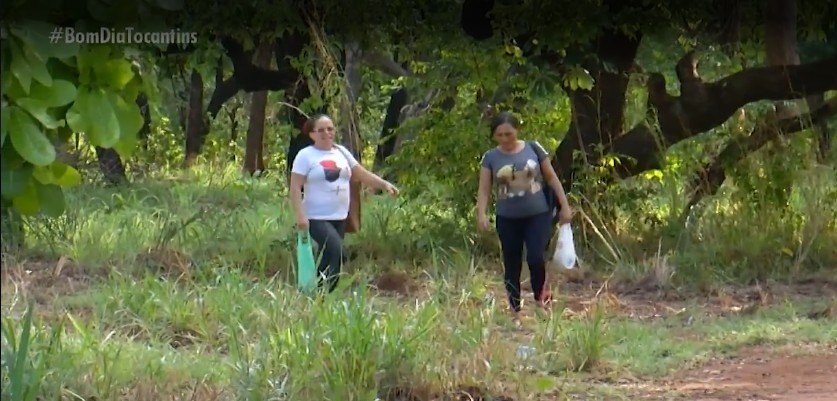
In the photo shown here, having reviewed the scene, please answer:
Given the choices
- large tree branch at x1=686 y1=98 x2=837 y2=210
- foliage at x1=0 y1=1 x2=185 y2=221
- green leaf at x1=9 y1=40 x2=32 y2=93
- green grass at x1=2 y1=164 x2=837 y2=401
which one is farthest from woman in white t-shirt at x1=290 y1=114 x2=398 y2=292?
green leaf at x1=9 y1=40 x2=32 y2=93

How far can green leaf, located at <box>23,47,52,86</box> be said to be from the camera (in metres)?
2.62

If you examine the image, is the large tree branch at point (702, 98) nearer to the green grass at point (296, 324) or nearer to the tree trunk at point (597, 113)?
the tree trunk at point (597, 113)

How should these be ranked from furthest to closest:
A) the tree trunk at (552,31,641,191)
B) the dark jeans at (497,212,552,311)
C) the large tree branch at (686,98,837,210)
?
1. the tree trunk at (552,31,641,191)
2. the large tree branch at (686,98,837,210)
3. the dark jeans at (497,212,552,311)

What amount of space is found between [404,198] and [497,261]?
1.11m

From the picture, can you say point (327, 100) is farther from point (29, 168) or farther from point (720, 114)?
point (29, 168)

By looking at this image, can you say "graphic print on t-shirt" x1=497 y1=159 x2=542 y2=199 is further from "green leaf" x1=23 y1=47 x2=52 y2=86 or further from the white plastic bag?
"green leaf" x1=23 y1=47 x2=52 y2=86

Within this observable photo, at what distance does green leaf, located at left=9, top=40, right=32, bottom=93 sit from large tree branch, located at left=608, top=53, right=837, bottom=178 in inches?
337

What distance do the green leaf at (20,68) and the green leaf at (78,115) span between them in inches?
6.3

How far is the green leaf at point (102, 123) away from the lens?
276 centimetres

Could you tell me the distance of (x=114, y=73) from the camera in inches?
114

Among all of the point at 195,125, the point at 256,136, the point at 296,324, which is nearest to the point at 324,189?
the point at 296,324

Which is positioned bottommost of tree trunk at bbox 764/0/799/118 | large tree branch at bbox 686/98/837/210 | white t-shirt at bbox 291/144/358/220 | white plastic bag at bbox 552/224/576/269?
white plastic bag at bbox 552/224/576/269

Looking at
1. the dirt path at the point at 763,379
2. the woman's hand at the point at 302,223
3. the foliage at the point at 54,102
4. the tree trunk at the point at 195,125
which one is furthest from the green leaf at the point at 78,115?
the tree trunk at the point at 195,125

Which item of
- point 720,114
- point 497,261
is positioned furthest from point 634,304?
point 720,114
